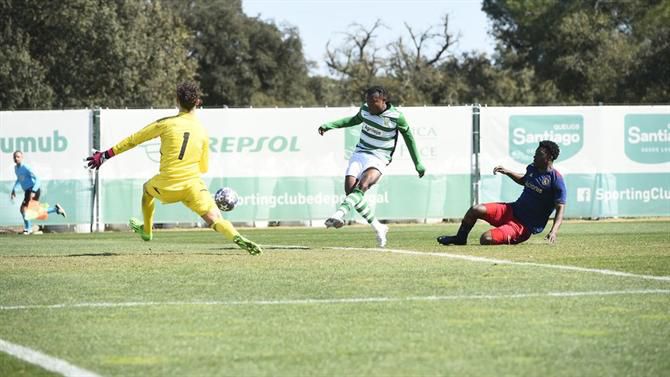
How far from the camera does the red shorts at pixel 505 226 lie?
16391 millimetres

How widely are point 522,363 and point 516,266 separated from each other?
5.61 m

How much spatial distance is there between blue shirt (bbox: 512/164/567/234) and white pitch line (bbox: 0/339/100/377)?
31.6ft

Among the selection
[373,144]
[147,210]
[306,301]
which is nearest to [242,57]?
[373,144]

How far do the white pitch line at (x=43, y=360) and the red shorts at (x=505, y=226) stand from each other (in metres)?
9.44

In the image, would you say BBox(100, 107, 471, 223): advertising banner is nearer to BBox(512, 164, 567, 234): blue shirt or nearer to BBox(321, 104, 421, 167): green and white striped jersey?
BBox(321, 104, 421, 167): green and white striped jersey

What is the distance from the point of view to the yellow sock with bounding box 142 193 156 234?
48.7 feet

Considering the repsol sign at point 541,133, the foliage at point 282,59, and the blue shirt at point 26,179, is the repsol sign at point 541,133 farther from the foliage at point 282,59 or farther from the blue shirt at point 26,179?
the foliage at point 282,59

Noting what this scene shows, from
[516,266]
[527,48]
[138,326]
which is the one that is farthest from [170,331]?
[527,48]

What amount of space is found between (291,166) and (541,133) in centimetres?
564

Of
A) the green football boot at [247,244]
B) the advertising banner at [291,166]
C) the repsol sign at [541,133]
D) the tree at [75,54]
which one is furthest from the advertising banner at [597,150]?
the tree at [75,54]

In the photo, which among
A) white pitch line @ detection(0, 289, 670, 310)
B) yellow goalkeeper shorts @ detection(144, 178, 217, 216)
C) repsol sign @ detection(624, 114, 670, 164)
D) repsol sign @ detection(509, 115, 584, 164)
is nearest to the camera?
white pitch line @ detection(0, 289, 670, 310)

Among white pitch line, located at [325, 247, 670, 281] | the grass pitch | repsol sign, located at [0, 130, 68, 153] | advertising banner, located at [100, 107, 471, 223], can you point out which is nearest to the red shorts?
white pitch line, located at [325, 247, 670, 281]

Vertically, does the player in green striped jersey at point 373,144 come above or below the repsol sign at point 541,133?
below

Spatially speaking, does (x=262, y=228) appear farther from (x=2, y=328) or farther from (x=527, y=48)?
(x=527, y=48)
